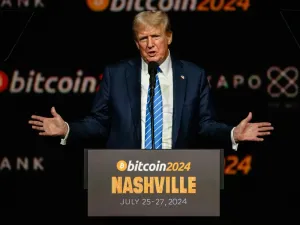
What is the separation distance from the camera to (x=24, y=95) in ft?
17.5

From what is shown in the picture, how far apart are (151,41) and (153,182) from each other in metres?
0.97

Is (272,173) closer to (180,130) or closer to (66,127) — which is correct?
(180,130)

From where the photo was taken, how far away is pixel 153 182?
3072 millimetres

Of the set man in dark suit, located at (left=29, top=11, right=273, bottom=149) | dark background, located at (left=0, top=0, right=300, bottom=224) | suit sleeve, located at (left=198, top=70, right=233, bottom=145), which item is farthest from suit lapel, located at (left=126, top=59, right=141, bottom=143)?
dark background, located at (left=0, top=0, right=300, bottom=224)

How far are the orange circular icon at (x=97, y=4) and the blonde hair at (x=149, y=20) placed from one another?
1506mm

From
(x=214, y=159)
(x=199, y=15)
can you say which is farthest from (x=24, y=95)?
(x=214, y=159)

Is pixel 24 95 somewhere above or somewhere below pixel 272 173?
above

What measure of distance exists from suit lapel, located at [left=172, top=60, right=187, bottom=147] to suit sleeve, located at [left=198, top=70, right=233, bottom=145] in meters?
0.13

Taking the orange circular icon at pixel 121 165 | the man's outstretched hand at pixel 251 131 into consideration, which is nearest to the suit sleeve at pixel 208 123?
the man's outstretched hand at pixel 251 131

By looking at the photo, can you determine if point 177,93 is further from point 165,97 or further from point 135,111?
→ point 135,111

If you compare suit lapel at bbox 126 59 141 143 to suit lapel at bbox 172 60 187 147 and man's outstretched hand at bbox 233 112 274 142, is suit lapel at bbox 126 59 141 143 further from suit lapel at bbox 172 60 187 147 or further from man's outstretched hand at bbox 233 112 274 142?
man's outstretched hand at bbox 233 112 274 142

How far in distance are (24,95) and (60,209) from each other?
0.96m

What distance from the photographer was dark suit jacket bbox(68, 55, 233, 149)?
3.70 m

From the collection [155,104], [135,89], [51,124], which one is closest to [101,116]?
[135,89]
